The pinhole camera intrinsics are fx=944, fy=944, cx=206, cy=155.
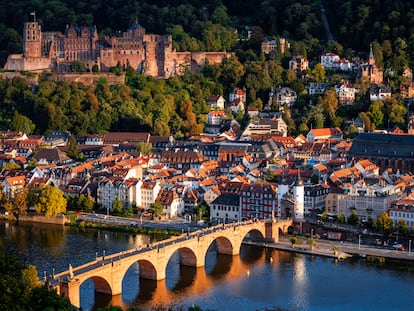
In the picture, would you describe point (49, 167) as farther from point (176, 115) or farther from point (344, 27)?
point (344, 27)

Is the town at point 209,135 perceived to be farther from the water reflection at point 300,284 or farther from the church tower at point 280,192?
the water reflection at point 300,284

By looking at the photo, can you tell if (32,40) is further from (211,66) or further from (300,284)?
(300,284)

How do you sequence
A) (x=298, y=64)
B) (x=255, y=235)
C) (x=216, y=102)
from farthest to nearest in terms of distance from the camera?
(x=298, y=64) < (x=216, y=102) < (x=255, y=235)

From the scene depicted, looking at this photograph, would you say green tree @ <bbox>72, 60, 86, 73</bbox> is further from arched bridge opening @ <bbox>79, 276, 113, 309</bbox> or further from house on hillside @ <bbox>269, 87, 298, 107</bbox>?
arched bridge opening @ <bbox>79, 276, 113, 309</bbox>

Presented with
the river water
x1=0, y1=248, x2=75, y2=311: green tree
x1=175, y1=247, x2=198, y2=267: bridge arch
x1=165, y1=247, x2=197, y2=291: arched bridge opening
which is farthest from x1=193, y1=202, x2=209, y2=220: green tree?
x1=0, y1=248, x2=75, y2=311: green tree

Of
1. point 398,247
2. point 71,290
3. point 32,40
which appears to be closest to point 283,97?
point 32,40

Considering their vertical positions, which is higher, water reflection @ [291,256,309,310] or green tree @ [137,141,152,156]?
green tree @ [137,141,152,156]
